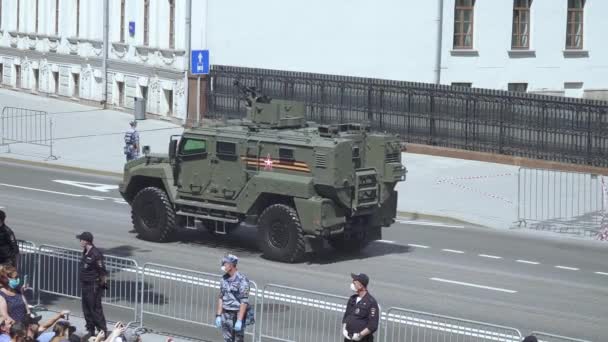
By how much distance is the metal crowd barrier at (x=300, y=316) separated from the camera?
1530 cm

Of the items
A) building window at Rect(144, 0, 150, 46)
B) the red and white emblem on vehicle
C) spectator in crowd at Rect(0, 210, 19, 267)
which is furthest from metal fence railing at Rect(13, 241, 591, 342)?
building window at Rect(144, 0, 150, 46)

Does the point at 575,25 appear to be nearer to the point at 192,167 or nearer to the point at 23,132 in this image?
the point at 23,132

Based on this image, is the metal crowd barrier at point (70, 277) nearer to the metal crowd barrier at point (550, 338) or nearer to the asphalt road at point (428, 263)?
the asphalt road at point (428, 263)

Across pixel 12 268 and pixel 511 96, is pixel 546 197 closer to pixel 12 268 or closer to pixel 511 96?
pixel 511 96

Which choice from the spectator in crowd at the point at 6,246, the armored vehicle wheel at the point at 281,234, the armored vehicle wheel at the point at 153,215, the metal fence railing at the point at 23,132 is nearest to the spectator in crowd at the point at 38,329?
the spectator in crowd at the point at 6,246

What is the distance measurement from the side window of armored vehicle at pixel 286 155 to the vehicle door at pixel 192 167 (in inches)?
61.8

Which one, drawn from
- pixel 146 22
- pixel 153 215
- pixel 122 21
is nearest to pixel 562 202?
pixel 153 215

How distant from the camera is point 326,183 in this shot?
20.5 meters

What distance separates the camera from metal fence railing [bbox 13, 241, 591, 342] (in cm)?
1460

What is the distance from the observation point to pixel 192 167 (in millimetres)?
22250

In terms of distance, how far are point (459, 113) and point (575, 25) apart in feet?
31.0

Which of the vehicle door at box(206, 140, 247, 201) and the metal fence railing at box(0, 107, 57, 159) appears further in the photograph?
the metal fence railing at box(0, 107, 57, 159)

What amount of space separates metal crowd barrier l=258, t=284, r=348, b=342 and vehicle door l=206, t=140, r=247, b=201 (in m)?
5.81

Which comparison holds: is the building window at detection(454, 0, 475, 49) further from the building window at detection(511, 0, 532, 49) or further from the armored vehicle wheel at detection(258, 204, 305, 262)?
the armored vehicle wheel at detection(258, 204, 305, 262)
